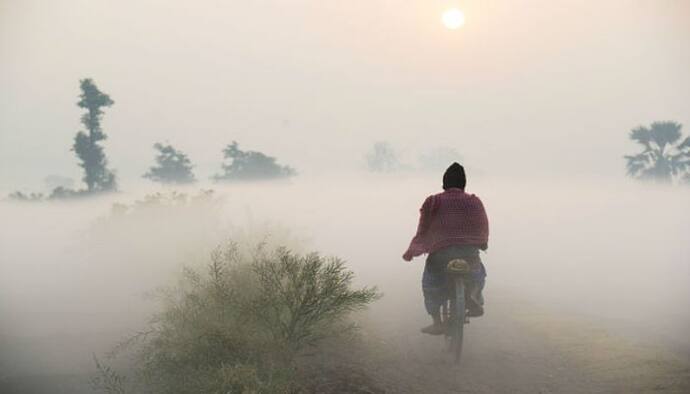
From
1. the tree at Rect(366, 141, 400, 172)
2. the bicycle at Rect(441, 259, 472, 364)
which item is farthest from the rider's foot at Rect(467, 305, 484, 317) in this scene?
the tree at Rect(366, 141, 400, 172)

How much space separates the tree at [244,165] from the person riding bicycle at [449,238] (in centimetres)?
6387

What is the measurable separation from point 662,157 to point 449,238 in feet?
228

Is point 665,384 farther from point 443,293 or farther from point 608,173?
point 608,173

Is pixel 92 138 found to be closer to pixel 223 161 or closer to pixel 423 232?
pixel 223 161

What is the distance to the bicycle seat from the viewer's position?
7520 millimetres

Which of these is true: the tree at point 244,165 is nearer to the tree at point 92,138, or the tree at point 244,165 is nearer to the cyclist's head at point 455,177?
the tree at point 92,138

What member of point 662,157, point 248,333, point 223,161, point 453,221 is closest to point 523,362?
point 453,221

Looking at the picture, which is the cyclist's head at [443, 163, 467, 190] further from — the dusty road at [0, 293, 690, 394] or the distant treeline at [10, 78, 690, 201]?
the distant treeline at [10, 78, 690, 201]

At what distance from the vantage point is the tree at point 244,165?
70688mm

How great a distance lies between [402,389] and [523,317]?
564 centimetres

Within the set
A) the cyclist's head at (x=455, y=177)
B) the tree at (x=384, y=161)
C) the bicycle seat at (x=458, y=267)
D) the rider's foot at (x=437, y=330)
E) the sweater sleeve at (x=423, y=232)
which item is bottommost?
the rider's foot at (x=437, y=330)

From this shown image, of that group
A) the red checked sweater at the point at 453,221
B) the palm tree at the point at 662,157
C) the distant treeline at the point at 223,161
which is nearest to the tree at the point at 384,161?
the distant treeline at the point at 223,161

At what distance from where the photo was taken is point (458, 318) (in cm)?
755

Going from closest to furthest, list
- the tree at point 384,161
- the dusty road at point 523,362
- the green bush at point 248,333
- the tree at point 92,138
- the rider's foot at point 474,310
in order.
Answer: the green bush at point 248,333 → the dusty road at point 523,362 → the rider's foot at point 474,310 → the tree at point 92,138 → the tree at point 384,161
